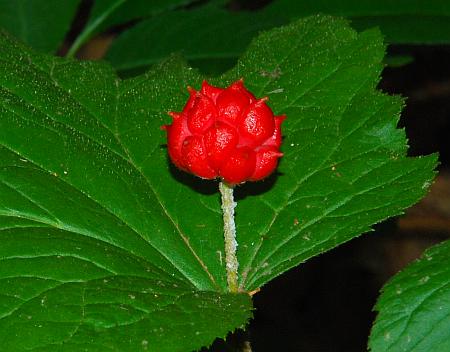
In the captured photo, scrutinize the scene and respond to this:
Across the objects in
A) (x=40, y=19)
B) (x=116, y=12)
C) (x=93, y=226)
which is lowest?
(x=93, y=226)

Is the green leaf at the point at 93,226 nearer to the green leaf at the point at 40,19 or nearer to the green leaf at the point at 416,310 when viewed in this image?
the green leaf at the point at 416,310

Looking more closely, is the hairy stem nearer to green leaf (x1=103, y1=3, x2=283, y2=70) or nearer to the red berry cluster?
the red berry cluster

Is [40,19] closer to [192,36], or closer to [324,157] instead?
[192,36]

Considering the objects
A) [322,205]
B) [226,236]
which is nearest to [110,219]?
[226,236]

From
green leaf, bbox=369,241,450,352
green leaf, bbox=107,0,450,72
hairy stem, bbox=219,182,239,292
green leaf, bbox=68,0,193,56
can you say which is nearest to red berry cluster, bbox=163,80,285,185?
hairy stem, bbox=219,182,239,292

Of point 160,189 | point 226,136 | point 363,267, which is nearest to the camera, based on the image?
point 226,136

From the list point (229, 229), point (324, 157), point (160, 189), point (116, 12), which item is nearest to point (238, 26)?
point (116, 12)

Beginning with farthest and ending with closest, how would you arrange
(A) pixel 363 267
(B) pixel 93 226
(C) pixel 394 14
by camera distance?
(A) pixel 363 267, (C) pixel 394 14, (B) pixel 93 226
